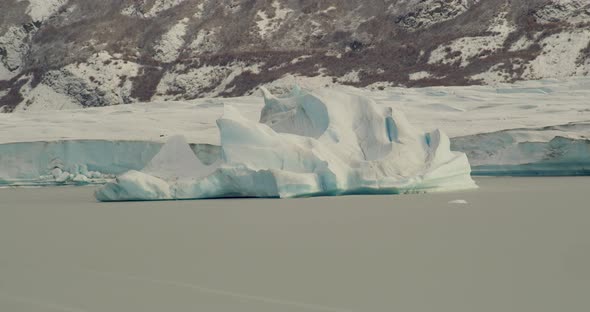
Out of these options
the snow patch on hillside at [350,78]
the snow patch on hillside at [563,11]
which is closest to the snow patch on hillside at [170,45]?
the snow patch on hillside at [350,78]

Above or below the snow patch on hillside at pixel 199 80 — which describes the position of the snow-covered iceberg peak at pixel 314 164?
above

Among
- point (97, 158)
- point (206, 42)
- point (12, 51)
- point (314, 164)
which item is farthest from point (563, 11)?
point (12, 51)

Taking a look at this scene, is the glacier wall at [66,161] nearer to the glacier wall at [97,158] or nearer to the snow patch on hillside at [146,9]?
the glacier wall at [97,158]

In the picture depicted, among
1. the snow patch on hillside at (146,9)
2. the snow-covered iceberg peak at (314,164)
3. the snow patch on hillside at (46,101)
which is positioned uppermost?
the snow patch on hillside at (146,9)

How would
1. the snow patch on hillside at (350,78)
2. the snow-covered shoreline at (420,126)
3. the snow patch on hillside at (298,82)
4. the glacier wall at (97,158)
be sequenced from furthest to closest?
the snow patch on hillside at (350,78), the snow patch on hillside at (298,82), the glacier wall at (97,158), the snow-covered shoreline at (420,126)

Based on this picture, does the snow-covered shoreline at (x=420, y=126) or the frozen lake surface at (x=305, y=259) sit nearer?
the frozen lake surface at (x=305, y=259)

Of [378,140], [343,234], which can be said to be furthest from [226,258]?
[378,140]

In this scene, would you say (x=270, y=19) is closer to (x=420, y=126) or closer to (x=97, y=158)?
(x=420, y=126)
